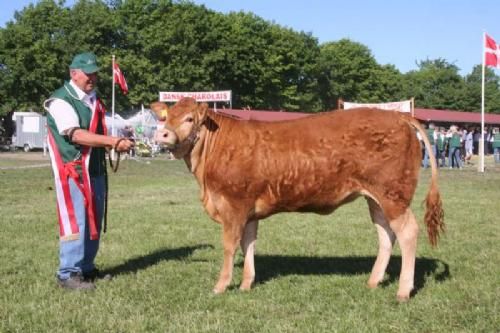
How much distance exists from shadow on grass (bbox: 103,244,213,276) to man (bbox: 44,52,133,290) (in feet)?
2.55

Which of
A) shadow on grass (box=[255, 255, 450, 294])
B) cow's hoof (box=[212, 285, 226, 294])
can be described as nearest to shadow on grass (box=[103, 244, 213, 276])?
shadow on grass (box=[255, 255, 450, 294])

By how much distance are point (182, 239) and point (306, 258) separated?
227 cm

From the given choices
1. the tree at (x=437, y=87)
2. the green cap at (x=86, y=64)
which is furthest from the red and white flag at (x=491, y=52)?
the tree at (x=437, y=87)

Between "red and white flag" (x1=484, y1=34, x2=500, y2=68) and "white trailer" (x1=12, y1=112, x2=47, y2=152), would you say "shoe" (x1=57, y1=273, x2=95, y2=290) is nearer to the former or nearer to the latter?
"red and white flag" (x1=484, y1=34, x2=500, y2=68)

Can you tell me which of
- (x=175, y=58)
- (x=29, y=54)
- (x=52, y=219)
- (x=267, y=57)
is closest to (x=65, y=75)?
(x=29, y=54)

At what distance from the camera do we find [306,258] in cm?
817

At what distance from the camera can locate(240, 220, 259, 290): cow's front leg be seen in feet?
21.6

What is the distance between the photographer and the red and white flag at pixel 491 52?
26.9 metres

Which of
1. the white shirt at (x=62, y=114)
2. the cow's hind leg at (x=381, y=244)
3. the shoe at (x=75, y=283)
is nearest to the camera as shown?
the white shirt at (x=62, y=114)

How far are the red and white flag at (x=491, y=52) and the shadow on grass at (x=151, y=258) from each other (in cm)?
2187

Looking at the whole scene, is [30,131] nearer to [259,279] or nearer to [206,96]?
[206,96]

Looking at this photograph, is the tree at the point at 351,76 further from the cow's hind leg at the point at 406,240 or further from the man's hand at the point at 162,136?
the man's hand at the point at 162,136

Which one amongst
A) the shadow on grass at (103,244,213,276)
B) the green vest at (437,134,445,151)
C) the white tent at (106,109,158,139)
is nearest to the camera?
the shadow on grass at (103,244,213,276)

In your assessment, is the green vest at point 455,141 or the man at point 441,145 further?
the man at point 441,145
